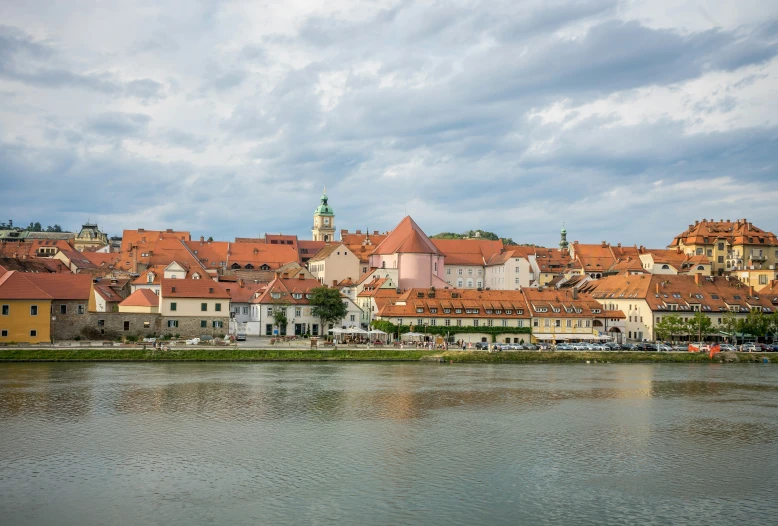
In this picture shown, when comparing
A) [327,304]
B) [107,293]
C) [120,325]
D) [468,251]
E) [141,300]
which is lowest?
[120,325]

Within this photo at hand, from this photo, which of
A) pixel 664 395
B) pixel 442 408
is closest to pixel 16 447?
pixel 442 408

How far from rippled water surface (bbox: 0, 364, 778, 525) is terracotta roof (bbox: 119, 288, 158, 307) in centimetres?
1619

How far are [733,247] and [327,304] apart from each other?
60.2 m

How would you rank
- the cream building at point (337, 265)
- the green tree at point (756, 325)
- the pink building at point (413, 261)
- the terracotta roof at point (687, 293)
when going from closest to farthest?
1. the green tree at point (756, 325)
2. the terracotta roof at point (687, 293)
3. the pink building at point (413, 261)
4. the cream building at point (337, 265)

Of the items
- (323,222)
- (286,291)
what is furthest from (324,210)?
(286,291)

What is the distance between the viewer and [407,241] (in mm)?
84188

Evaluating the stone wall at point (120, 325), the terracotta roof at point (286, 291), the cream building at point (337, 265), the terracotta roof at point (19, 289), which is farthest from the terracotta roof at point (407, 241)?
the terracotta roof at point (19, 289)

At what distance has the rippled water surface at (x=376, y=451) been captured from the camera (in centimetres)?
Answer: 1900

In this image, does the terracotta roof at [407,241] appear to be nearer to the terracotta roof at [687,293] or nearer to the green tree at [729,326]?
the terracotta roof at [687,293]

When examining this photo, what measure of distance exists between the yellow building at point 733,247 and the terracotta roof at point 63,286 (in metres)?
73.4

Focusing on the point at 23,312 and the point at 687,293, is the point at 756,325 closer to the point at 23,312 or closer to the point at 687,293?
the point at 687,293

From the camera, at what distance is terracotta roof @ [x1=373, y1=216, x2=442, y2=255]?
83625 millimetres

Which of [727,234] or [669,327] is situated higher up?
[727,234]

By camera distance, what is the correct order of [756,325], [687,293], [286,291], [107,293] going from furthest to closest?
1. [687,293]
2. [756,325]
3. [286,291]
4. [107,293]
